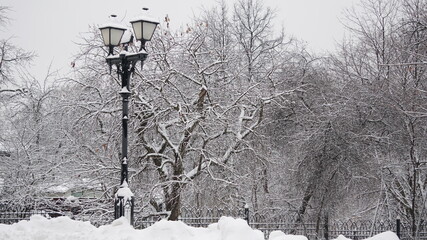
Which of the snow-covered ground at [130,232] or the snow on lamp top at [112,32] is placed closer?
the snow-covered ground at [130,232]

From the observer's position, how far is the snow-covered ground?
672 cm

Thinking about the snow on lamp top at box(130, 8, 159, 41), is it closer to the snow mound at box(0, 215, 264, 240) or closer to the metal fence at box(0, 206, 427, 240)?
the snow mound at box(0, 215, 264, 240)

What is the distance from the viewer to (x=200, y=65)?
14633 mm

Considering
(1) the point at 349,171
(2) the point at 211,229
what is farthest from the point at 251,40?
(2) the point at 211,229

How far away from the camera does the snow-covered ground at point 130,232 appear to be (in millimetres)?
6723

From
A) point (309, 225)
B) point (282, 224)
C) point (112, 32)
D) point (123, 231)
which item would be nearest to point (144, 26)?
Result: point (112, 32)

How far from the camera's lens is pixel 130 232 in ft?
24.0

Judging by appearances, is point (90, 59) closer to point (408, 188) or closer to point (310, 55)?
point (310, 55)

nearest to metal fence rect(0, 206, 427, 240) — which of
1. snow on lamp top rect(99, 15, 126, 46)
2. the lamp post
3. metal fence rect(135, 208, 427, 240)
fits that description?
metal fence rect(135, 208, 427, 240)

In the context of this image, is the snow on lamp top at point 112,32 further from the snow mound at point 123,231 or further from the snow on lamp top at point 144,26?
the snow mound at point 123,231

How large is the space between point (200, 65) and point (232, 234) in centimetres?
876

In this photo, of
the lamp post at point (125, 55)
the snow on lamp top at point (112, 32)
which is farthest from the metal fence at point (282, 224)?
the snow on lamp top at point (112, 32)

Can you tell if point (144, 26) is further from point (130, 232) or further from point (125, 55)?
point (130, 232)

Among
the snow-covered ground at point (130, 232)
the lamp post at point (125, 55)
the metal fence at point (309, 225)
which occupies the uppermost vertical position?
the lamp post at point (125, 55)
